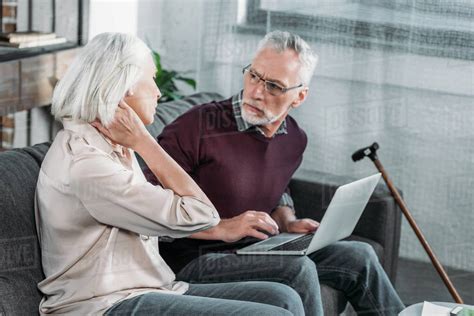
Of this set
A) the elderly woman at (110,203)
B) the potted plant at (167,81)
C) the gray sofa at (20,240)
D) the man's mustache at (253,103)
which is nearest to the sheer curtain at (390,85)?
the potted plant at (167,81)

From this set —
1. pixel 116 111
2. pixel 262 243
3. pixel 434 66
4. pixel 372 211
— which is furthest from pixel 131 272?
pixel 434 66

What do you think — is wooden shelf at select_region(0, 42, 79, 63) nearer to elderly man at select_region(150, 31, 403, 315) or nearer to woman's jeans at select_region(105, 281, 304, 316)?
elderly man at select_region(150, 31, 403, 315)

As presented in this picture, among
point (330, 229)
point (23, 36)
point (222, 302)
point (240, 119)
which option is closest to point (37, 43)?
point (23, 36)

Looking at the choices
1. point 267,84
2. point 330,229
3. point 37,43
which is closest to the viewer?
point 330,229

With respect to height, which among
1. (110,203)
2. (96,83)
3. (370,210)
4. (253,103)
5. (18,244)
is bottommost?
(370,210)

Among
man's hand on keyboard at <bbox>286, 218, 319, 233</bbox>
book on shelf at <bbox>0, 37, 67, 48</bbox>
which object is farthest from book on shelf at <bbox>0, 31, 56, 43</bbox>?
man's hand on keyboard at <bbox>286, 218, 319, 233</bbox>

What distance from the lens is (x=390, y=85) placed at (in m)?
3.29

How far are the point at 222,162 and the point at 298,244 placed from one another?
0.98ft

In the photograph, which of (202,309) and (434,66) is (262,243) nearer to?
(202,309)

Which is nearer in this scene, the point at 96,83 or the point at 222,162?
the point at 96,83

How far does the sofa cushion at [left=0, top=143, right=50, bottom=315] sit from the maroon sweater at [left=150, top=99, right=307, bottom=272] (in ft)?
1.60

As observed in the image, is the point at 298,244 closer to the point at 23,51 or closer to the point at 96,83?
the point at 96,83

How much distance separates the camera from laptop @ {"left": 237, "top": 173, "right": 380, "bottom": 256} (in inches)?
88.7

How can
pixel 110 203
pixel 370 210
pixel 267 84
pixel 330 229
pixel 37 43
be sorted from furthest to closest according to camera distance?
pixel 37 43 < pixel 370 210 < pixel 267 84 < pixel 330 229 < pixel 110 203
